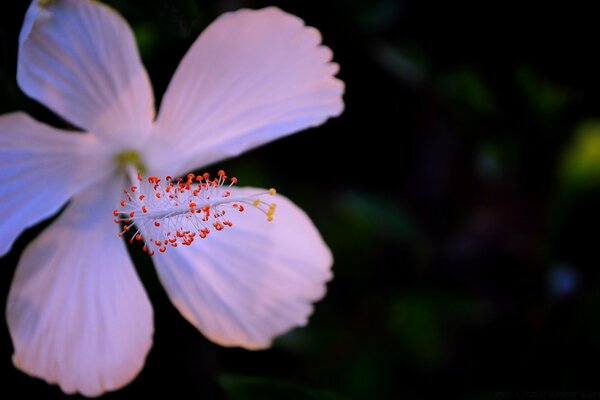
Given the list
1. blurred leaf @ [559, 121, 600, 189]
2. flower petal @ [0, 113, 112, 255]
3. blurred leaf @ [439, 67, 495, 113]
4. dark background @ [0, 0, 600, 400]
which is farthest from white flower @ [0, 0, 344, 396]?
blurred leaf @ [559, 121, 600, 189]

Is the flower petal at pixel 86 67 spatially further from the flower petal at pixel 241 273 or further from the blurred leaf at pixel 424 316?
the blurred leaf at pixel 424 316

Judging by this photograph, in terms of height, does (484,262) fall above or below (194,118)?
above

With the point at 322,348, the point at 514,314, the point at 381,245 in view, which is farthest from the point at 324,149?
the point at 514,314

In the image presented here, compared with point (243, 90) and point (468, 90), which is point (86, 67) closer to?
point (243, 90)

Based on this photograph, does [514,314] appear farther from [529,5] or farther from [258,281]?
A: [258,281]

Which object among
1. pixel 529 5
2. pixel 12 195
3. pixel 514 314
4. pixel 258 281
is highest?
pixel 529 5

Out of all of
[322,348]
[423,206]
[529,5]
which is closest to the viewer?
[529,5]

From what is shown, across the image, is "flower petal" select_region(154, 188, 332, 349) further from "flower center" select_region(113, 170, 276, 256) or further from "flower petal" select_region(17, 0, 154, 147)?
"flower petal" select_region(17, 0, 154, 147)
